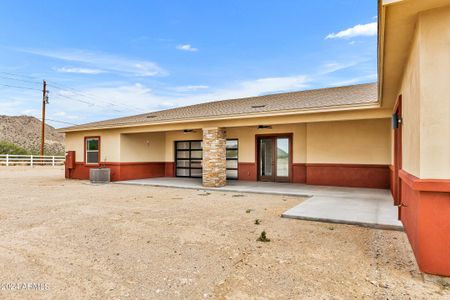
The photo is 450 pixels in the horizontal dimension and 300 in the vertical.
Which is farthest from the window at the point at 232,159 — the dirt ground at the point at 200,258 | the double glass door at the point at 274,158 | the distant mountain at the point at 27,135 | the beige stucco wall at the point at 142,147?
the distant mountain at the point at 27,135

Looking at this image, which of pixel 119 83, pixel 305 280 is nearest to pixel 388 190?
pixel 305 280

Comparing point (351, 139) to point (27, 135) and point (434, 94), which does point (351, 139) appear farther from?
point (27, 135)

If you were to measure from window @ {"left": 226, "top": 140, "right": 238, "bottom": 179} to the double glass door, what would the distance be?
52.5 inches

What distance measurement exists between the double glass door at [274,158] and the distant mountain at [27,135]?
207 ft

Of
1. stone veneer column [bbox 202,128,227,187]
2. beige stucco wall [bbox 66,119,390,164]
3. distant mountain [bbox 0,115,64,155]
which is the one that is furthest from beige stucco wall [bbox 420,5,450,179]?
distant mountain [bbox 0,115,64,155]

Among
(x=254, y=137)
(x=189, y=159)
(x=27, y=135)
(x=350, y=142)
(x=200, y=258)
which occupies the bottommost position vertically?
(x=200, y=258)

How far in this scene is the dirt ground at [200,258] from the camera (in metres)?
2.93

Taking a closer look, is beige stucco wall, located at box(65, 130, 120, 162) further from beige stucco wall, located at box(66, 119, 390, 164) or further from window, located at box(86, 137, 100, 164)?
window, located at box(86, 137, 100, 164)

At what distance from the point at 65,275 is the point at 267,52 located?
2152 centimetres

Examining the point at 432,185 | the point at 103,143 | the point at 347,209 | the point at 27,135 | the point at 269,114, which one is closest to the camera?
the point at 432,185

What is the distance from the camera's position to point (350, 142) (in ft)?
35.9

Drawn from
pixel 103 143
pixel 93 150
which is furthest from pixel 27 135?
pixel 103 143

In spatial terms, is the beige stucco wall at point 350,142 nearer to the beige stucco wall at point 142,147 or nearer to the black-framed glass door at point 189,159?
the black-framed glass door at point 189,159

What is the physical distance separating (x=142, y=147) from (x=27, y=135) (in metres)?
77.4
